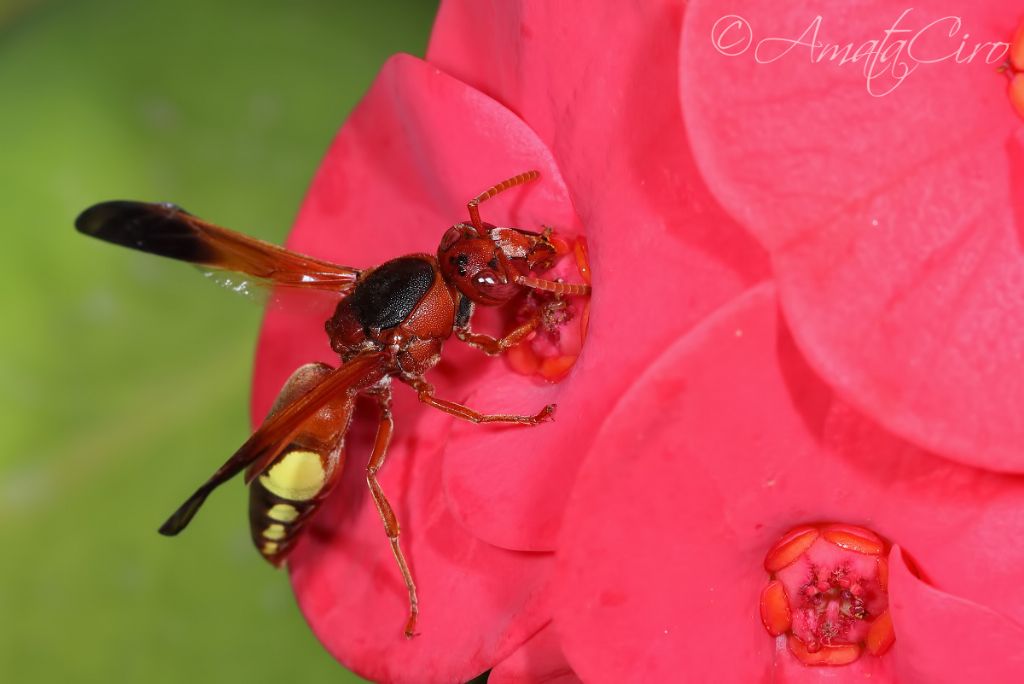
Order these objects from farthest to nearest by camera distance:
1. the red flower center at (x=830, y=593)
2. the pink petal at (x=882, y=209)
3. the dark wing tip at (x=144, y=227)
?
the dark wing tip at (x=144, y=227) < the red flower center at (x=830, y=593) < the pink petal at (x=882, y=209)

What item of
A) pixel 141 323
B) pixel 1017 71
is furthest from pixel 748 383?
pixel 141 323

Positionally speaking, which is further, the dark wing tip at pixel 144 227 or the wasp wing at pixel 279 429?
the dark wing tip at pixel 144 227

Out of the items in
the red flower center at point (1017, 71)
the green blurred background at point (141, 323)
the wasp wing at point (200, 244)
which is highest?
the red flower center at point (1017, 71)

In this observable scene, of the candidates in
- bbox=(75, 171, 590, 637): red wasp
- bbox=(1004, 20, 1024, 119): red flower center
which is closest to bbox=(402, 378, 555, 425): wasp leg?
bbox=(75, 171, 590, 637): red wasp

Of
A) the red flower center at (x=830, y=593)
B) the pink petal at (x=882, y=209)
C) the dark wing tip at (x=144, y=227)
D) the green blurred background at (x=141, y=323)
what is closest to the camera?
the pink petal at (x=882, y=209)

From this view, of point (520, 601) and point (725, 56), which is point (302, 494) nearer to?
point (520, 601)

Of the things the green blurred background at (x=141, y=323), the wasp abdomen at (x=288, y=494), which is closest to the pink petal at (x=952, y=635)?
the wasp abdomen at (x=288, y=494)

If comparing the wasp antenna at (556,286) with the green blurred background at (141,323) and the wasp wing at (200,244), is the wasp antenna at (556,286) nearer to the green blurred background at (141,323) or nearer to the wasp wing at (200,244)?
the wasp wing at (200,244)

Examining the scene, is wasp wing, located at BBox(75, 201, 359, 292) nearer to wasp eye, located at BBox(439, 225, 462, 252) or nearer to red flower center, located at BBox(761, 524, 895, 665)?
wasp eye, located at BBox(439, 225, 462, 252)
